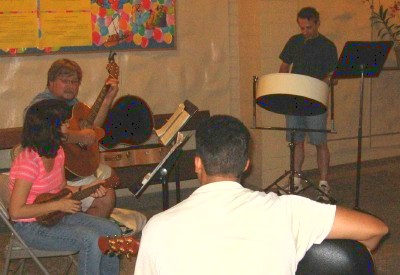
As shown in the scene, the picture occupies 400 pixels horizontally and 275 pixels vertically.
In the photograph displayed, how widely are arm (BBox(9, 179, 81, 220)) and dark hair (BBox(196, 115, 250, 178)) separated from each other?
1.54 meters

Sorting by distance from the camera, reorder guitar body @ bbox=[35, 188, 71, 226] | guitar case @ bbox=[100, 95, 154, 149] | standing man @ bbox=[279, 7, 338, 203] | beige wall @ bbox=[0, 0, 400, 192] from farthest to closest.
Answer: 1. beige wall @ bbox=[0, 0, 400, 192]
2. standing man @ bbox=[279, 7, 338, 203]
3. guitar case @ bbox=[100, 95, 154, 149]
4. guitar body @ bbox=[35, 188, 71, 226]

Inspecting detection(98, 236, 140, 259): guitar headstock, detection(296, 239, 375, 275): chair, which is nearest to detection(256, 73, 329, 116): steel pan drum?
detection(98, 236, 140, 259): guitar headstock

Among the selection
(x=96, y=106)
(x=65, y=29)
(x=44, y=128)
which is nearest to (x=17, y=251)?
(x=44, y=128)

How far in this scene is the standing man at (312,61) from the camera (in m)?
5.97

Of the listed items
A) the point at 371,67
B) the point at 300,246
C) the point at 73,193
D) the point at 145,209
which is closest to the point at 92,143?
the point at 73,193

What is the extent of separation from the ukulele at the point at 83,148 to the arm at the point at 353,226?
103 inches

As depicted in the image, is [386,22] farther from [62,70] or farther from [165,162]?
[165,162]

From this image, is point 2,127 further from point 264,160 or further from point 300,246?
point 300,246

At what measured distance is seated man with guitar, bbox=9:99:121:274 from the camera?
3500mm

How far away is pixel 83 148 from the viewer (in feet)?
15.1

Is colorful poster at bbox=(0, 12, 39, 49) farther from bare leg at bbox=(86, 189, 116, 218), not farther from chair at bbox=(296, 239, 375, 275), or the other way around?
chair at bbox=(296, 239, 375, 275)

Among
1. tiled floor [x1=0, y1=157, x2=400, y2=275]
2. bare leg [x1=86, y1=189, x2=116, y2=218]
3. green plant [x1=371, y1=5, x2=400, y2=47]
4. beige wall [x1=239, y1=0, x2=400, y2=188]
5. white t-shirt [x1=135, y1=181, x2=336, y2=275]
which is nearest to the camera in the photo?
white t-shirt [x1=135, y1=181, x2=336, y2=275]

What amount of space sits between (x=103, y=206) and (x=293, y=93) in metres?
1.52

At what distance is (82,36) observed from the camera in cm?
601
